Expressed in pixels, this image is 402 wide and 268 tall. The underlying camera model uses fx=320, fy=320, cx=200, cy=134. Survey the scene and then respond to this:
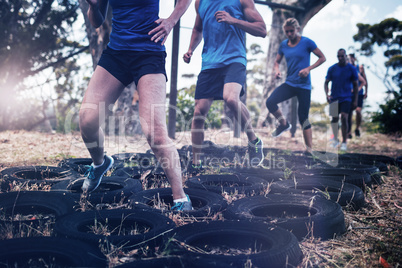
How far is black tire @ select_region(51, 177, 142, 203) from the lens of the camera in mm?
2846

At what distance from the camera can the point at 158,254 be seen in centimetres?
186

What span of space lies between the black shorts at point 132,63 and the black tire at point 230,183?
4.40ft

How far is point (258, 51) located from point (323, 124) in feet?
41.0

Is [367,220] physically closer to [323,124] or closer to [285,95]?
[285,95]

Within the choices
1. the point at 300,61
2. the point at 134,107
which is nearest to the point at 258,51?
the point at 134,107

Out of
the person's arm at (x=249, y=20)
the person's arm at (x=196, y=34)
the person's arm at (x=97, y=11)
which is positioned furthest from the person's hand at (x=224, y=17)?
the person's arm at (x=97, y=11)

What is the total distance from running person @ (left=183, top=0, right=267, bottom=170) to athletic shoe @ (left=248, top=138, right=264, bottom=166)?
0.05 ft

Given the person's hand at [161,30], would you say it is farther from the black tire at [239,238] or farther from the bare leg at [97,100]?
the black tire at [239,238]

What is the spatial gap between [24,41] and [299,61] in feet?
32.1

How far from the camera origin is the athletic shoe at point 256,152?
452 cm

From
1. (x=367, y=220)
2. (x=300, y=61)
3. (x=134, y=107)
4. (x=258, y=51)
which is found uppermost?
(x=258, y=51)

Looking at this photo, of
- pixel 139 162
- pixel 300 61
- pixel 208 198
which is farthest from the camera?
pixel 300 61

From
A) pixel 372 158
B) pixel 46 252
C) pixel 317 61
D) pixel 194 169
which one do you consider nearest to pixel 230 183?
pixel 194 169

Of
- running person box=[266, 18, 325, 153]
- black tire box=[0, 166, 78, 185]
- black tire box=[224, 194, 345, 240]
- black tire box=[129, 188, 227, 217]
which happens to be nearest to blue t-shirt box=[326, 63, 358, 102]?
running person box=[266, 18, 325, 153]
